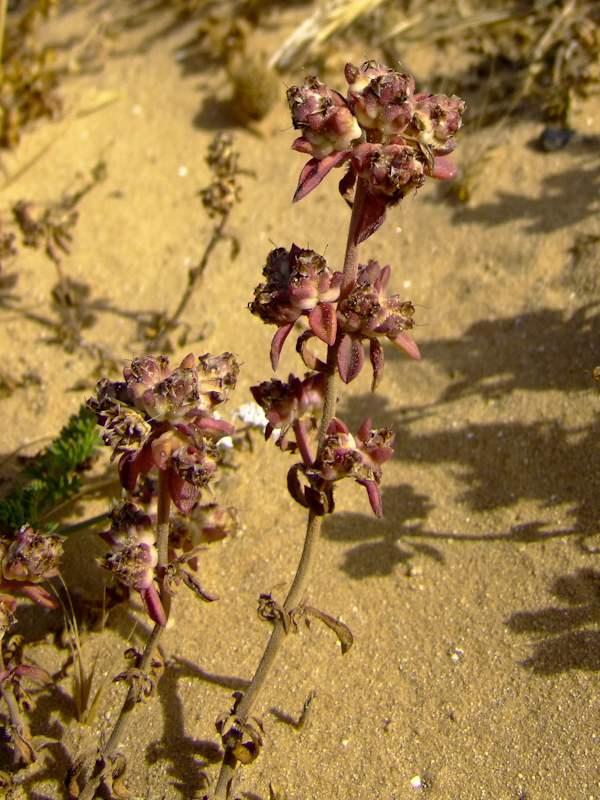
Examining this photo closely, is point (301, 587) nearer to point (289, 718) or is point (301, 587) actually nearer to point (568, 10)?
point (289, 718)

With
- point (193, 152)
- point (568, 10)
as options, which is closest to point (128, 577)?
point (193, 152)

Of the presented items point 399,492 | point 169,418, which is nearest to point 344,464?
point 169,418

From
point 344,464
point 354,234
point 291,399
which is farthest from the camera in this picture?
point 291,399

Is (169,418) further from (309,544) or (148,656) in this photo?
(148,656)

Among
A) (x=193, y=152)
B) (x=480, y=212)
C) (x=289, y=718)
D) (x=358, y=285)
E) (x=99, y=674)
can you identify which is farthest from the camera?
(x=193, y=152)

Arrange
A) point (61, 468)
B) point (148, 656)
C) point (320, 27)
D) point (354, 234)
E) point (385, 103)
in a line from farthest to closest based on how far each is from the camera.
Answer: point (320, 27) → point (61, 468) → point (148, 656) → point (354, 234) → point (385, 103)

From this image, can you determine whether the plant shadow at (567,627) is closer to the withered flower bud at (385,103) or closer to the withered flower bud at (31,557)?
the withered flower bud at (31,557)
